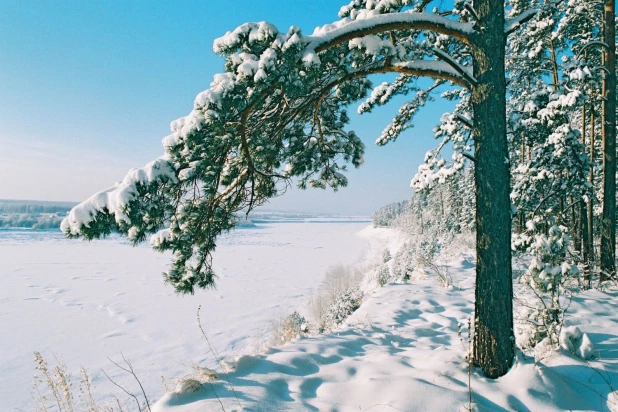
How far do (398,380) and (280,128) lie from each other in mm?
3029

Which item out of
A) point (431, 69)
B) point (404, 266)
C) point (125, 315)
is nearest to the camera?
point (431, 69)

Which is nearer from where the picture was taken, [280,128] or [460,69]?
[460,69]

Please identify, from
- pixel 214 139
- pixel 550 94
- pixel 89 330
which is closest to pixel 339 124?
pixel 214 139

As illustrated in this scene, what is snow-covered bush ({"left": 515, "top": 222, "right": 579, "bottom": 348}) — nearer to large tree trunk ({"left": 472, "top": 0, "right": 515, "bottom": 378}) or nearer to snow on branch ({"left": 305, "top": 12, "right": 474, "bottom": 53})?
large tree trunk ({"left": 472, "top": 0, "right": 515, "bottom": 378})

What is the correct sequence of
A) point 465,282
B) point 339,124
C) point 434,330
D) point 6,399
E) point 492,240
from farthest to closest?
point 6,399, point 465,282, point 339,124, point 434,330, point 492,240

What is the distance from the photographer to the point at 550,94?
6.86 meters

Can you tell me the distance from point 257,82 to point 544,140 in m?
8.23

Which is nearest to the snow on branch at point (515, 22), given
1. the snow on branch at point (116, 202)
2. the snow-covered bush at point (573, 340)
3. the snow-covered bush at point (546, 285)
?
the snow-covered bush at point (546, 285)

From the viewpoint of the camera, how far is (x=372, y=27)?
9.44ft

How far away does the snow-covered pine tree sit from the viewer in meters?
2.58

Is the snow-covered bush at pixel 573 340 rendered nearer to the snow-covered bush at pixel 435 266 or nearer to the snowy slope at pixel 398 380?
the snowy slope at pixel 398 380

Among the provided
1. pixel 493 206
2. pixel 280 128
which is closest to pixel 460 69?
pixel 493 206

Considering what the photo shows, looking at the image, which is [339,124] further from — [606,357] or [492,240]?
[606,357]

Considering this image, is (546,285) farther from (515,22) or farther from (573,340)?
(515,22)
